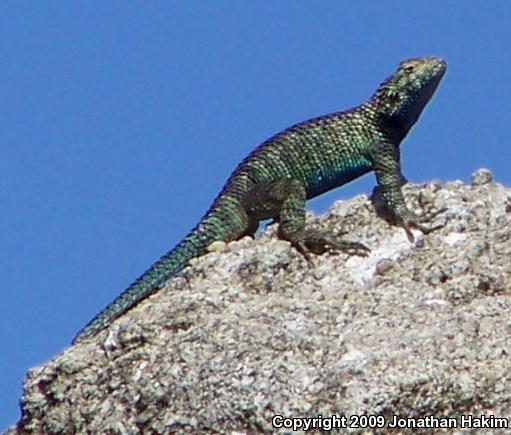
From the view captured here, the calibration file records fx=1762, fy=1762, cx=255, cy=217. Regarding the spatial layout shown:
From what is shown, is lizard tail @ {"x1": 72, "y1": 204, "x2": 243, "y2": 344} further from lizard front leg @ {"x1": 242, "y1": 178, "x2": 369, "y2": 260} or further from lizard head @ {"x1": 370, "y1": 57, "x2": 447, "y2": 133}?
lizard head @ {"x1": 370, "y1": 57, "x2": 447, "y2": 133}

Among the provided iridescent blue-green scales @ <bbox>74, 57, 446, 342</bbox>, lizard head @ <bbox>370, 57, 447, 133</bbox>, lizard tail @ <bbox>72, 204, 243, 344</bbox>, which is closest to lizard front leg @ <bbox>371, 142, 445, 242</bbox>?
iridescent blue-green scales @ <bbox>74, 57, 446, 342</bbox>

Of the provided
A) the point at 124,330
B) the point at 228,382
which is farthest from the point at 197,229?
the point at 228,382

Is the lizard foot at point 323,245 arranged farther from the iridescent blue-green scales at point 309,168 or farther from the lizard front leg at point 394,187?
the lizard front leg at point 394,187

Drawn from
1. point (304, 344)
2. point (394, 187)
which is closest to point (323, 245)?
point (394, 187)

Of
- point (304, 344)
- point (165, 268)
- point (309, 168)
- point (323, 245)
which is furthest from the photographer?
point (309, 168)

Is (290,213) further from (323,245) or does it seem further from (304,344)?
(304,344)

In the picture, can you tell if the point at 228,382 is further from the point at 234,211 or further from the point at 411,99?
the point at 411,99

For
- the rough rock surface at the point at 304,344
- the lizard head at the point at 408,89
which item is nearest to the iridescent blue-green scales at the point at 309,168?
the lizard head at the point at 408,89
